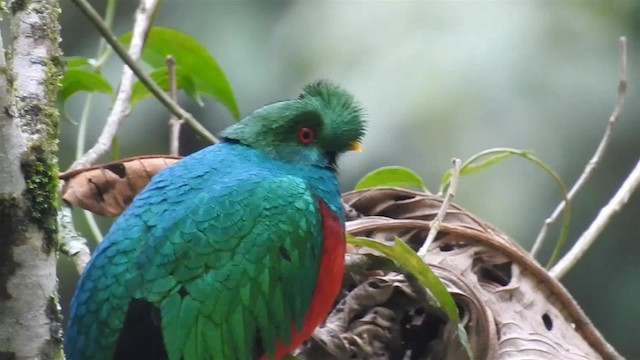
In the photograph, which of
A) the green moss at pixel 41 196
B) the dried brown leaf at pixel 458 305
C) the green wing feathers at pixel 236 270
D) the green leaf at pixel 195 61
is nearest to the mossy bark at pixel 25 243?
the green moss at pixel 41 196

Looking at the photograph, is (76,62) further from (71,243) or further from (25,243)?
(25,243)

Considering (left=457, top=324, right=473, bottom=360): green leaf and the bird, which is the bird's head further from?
(left=457, top=324, right=473, bottom=360): green leaf

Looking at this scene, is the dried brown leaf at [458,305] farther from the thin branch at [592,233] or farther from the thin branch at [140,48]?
the thin branch at [140,48]

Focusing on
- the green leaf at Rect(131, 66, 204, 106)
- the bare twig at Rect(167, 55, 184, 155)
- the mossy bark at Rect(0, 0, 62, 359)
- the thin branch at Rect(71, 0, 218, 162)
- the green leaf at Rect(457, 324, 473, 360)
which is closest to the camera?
the mossy bark at Rect(0, 0, 62, 359)

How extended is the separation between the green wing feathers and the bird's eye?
0.24 metres

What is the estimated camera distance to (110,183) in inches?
99.2

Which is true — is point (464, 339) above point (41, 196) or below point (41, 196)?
below

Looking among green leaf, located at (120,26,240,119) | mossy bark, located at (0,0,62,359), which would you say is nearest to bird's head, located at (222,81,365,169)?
green leaf, located at (120,26,240,119)

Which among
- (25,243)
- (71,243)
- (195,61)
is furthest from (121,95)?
(25,243)

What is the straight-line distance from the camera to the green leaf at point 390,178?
2.87 m

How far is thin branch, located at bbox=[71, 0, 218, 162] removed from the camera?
2.59 m

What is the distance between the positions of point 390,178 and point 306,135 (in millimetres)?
495

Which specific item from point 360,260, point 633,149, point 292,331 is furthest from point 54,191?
point 633,149

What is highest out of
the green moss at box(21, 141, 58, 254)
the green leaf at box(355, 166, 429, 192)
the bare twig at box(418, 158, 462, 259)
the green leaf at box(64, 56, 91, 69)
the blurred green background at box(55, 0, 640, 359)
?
the green moss at box(21, 141, 58, 254)
